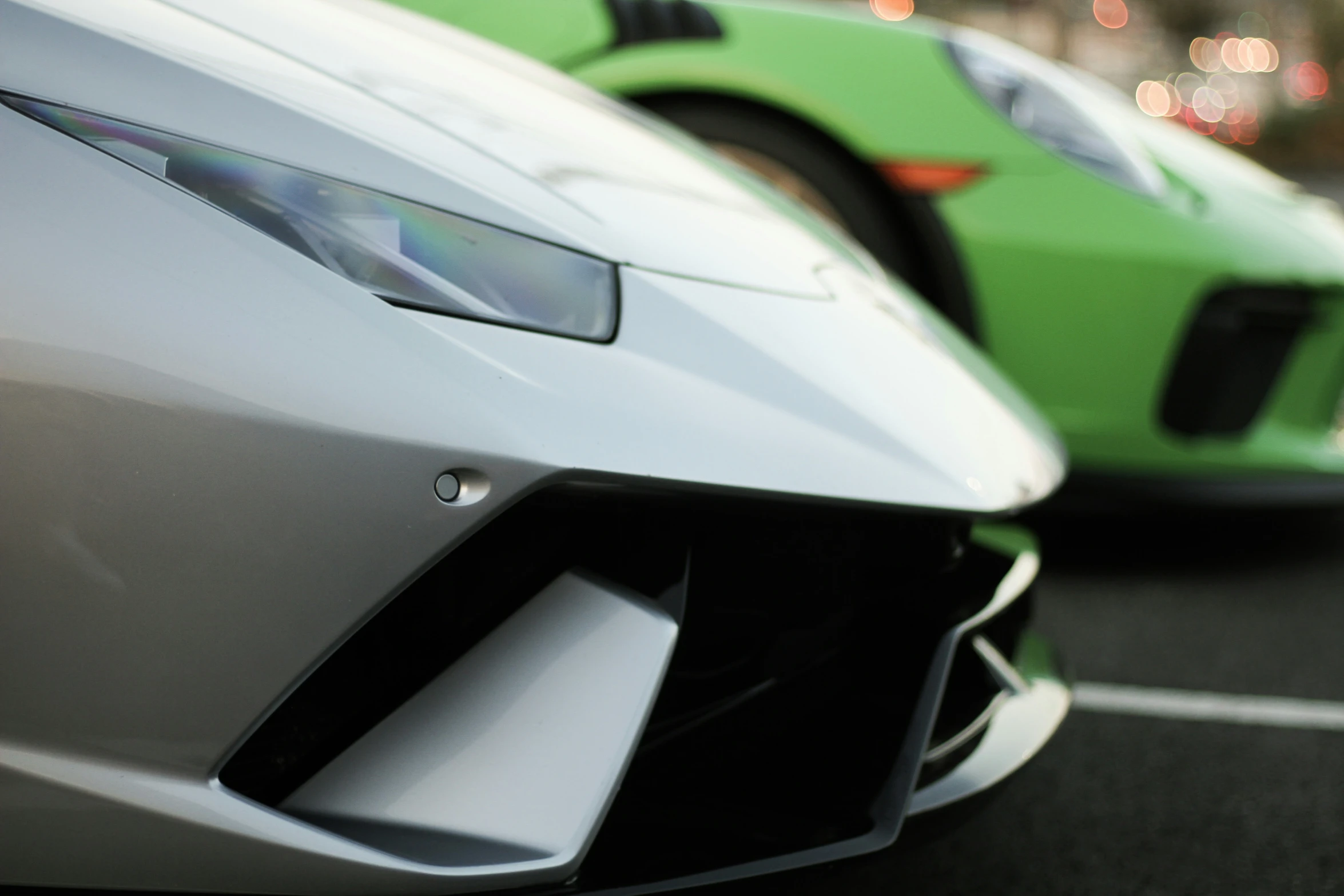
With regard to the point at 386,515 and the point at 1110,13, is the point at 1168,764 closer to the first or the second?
the point at 386,515

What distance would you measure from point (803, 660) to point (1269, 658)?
1441mm

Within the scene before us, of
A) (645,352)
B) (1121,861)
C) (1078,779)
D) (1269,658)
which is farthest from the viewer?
(1269,658)

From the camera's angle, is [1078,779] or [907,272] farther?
[907,272]

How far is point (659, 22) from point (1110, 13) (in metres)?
31.4

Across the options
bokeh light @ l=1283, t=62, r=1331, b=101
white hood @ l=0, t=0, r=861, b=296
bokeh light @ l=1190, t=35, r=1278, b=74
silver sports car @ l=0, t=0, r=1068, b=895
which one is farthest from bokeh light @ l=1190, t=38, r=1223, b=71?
silver sports car @ l=0, t=0, r=1068, b=895

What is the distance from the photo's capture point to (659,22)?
2.69 metres

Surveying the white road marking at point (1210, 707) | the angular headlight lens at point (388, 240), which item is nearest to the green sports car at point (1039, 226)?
the white road marking at point (1210, 707)

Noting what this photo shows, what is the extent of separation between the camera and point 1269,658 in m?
2.42

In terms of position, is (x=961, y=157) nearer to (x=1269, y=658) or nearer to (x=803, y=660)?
(x=1269, y=658)

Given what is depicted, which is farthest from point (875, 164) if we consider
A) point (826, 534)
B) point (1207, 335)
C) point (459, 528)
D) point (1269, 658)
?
point (459, 528)

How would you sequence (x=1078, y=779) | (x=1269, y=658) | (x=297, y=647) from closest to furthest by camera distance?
(x=297, y=647)
(x=1078, y=779)
(x=1269, y=658)

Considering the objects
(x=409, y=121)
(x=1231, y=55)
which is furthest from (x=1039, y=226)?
(x=1231, y=55)

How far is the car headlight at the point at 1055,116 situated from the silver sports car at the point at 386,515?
5.06ft

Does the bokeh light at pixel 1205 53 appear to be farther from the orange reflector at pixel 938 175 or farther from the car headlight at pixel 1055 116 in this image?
the orange reflector at pixel 938 175
